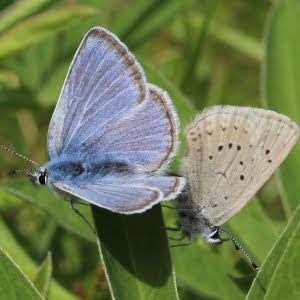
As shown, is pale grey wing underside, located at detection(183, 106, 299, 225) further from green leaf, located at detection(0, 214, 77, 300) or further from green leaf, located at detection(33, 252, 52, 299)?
green leaf, located at detection(0, 214, 77, 300)

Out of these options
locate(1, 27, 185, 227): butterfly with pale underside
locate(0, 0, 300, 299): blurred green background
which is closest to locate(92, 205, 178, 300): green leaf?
locate(0, 0, 300, 299): blurred green background

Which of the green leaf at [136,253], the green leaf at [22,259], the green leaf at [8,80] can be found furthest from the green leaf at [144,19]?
the green leaf at [136,253]

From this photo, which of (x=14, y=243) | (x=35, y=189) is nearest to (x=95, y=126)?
(x=35, y=189)

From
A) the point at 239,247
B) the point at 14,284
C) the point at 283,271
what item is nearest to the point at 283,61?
the point at 239,247

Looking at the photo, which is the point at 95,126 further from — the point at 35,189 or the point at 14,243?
the point at 14,243

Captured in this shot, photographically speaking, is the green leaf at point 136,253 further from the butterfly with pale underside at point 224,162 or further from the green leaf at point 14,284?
the butterfly with pale underside at point 224,162

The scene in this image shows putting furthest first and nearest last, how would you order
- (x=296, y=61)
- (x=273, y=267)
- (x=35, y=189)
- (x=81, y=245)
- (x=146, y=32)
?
(x=146, y=32), (x=81, y=245), (x=296, y=61), (x=35, y=189), (x=273, y=267)

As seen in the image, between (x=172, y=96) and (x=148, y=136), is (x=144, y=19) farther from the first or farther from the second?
(x=148, y=136)
